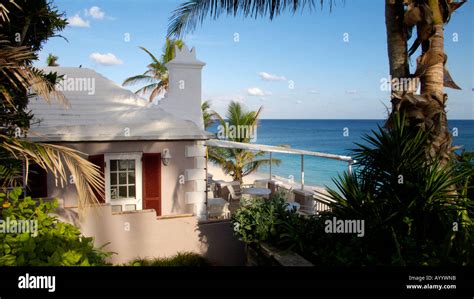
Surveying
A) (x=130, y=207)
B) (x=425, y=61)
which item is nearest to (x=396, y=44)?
(x=425, y=61)

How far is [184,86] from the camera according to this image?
1114 centimetres

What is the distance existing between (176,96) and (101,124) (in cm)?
246

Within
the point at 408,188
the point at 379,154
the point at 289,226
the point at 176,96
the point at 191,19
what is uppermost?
the point at 191,19

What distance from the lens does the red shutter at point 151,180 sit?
33.2 ft

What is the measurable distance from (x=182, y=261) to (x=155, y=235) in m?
0.90

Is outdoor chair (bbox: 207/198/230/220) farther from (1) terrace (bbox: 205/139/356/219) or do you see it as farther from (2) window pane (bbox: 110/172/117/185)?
(2) window pane (bbox: 110/172/117/185)

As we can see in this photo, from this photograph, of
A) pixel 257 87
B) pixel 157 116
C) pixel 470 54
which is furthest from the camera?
pixel 257 87

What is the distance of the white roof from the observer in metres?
9.40

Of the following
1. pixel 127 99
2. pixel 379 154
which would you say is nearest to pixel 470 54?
pixel 379 154

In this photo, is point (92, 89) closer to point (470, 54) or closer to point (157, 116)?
point (157, 116)

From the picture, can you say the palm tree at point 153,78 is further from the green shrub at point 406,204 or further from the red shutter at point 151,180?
the green shrub at point 406,204

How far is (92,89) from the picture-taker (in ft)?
38.8

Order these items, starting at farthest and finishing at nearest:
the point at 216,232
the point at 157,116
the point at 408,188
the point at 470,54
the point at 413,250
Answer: the point at 157,116
the point at 216,232
the point at 470,54
the point at 408,188
the point at 413,250
